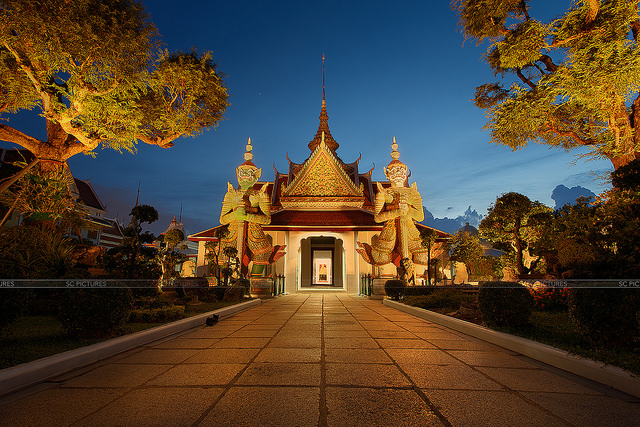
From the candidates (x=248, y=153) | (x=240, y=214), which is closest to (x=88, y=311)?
(x=240, y=214)

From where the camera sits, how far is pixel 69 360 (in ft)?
11.6

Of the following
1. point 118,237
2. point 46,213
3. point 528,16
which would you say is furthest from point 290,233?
point 118,237

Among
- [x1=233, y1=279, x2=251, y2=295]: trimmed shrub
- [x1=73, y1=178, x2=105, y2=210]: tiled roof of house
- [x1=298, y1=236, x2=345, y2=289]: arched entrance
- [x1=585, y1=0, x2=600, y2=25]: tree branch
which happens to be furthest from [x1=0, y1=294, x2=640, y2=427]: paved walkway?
[x1=73, y1=178, x2=105, y2=210]: tiled roof of house

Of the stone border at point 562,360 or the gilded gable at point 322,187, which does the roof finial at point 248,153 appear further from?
the stone border at point 562,360

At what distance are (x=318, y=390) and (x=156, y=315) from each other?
5057 millimetres

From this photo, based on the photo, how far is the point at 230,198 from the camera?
15133 mm

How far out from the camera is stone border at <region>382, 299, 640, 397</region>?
2.98 meters

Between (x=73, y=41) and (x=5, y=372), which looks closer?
(x=5, y=372)

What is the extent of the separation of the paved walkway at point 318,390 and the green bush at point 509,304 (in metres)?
0.88

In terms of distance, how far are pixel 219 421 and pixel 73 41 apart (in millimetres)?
9360

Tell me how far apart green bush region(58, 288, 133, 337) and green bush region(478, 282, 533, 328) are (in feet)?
19.3

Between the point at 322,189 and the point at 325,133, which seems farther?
the point at 325,133

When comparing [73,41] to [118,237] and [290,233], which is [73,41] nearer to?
[290,233]

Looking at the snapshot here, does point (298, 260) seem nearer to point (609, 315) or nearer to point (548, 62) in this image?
point (548, 62)
